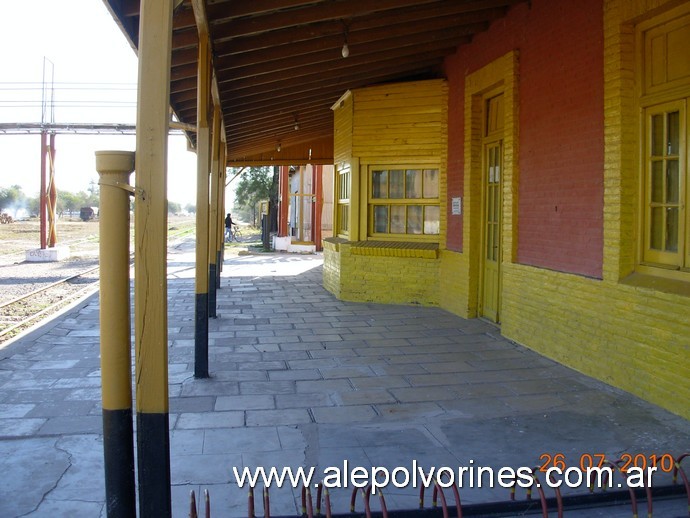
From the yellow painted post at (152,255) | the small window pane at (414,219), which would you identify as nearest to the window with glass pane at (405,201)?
the small window pane at (414,219)

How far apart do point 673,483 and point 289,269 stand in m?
15.2

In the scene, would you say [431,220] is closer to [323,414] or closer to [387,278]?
[387,278]

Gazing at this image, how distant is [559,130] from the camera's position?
7.04 meters

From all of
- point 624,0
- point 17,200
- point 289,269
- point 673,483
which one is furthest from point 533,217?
point 17,200

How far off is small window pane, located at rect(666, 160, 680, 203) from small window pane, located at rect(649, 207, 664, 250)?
0.51 ft

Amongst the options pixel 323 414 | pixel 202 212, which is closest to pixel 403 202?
pixel 202 212

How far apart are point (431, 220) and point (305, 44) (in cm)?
391

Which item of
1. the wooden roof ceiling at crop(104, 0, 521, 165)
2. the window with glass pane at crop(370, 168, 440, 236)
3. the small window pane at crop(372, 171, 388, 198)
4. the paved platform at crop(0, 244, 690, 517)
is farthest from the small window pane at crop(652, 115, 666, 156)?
the small window pane at crop(372, 171, 388, 198)

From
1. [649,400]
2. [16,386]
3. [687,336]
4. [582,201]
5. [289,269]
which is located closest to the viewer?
[687,336]

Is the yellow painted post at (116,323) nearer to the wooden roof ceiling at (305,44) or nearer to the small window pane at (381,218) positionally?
the wooden roof ceiling at (305,44)

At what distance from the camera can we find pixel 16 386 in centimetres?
608

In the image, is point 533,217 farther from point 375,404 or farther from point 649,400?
point 375,404

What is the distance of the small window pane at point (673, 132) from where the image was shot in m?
5.47

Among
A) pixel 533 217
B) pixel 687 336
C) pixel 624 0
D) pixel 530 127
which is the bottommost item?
pixel 687 336
